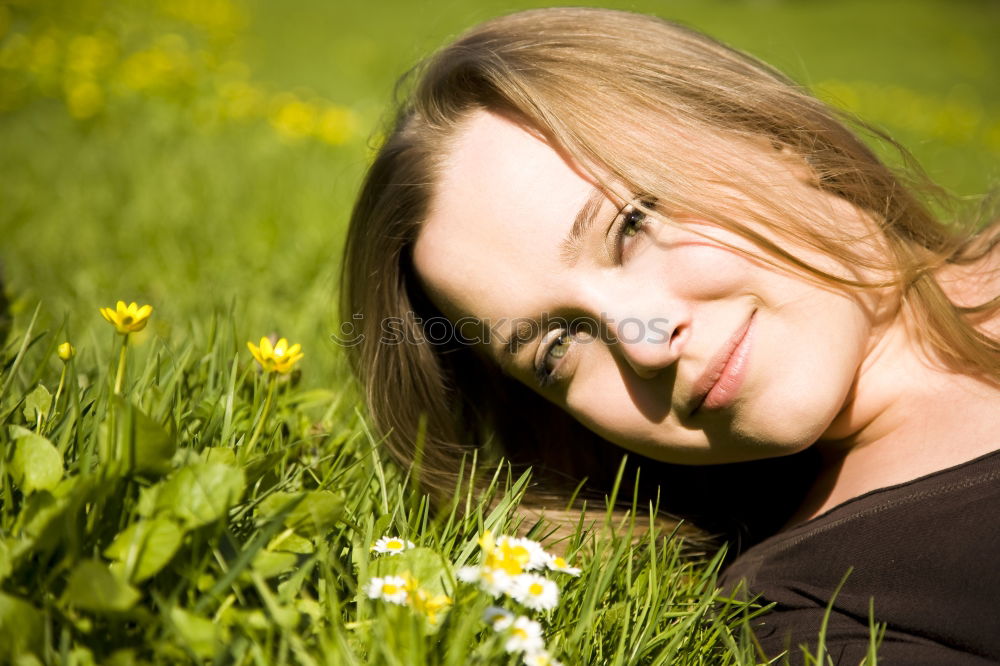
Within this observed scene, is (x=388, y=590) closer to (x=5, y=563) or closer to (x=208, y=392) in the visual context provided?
(x=5, y=563)

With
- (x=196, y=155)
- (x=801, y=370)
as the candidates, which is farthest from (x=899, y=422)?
(x=196, y=155)

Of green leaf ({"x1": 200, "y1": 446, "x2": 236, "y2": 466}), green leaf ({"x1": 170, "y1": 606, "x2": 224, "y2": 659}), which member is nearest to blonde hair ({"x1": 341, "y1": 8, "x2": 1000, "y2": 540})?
green leaf ({"x1": 200, "y1": 446, "x2": 236, "y2": 466})

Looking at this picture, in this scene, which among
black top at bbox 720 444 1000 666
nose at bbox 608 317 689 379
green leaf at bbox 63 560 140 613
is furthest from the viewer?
nose at bbox 608 317 689 379

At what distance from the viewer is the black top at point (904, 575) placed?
4.41 ft

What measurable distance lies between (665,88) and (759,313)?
0.56 m

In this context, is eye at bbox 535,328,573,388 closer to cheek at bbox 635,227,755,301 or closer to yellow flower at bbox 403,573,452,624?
cheek at bbox 635,227,755,301

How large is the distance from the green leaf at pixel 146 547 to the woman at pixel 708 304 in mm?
468

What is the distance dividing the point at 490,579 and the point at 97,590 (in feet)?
1.46

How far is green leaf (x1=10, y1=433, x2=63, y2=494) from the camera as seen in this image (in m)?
1.10

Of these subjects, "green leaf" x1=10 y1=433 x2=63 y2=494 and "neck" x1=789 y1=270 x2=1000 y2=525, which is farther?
"neck" x1=789 y1=270 x2=1000 y2=525

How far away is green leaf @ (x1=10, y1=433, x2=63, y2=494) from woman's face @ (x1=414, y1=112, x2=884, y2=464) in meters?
0.82

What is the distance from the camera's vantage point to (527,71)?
178 centimetres

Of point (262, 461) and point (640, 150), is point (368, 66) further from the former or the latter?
point (262, 461)

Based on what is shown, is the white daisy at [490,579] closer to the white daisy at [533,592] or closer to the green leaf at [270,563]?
the white daisy at [533,592]
